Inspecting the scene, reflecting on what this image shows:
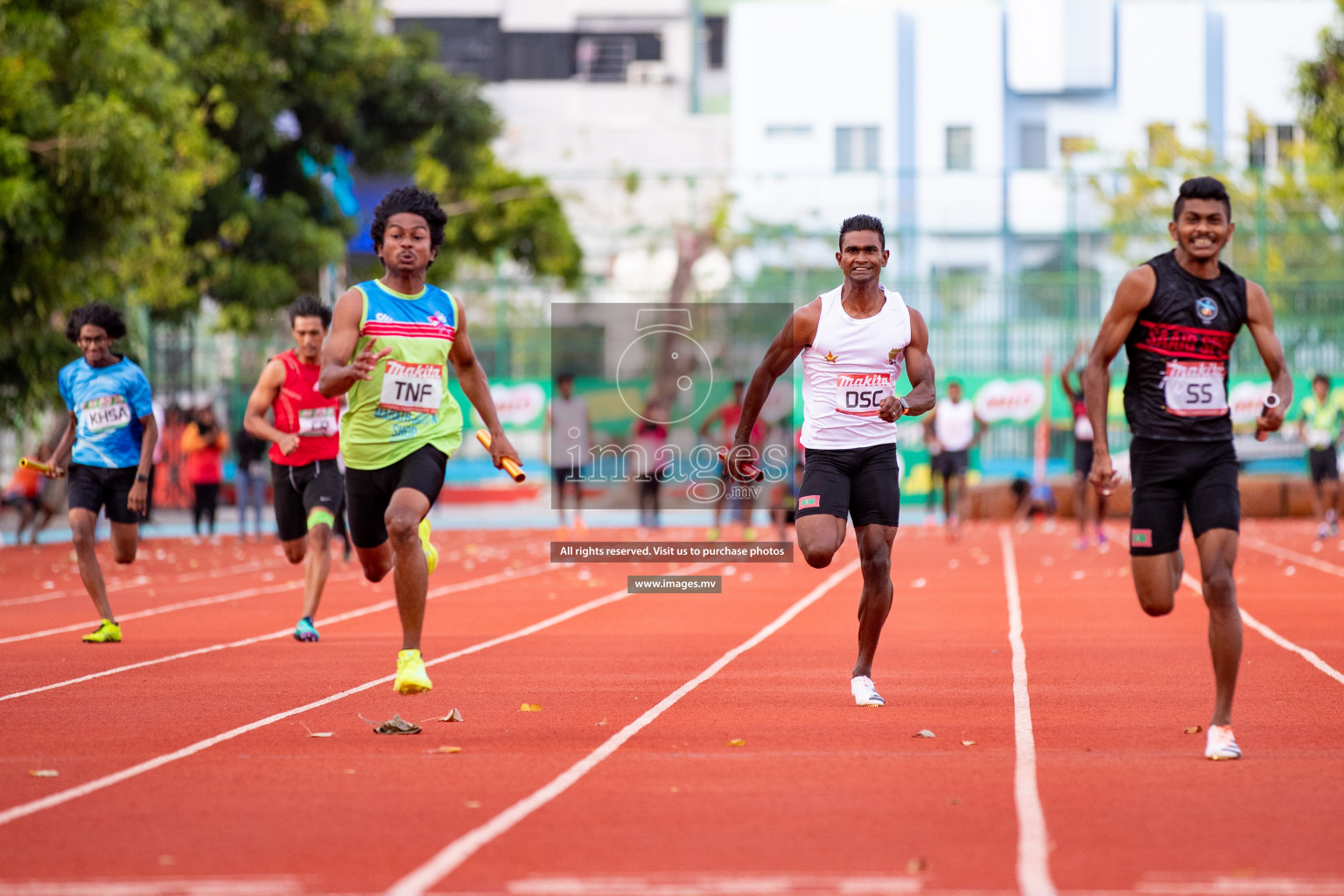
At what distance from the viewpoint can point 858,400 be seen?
344 inches

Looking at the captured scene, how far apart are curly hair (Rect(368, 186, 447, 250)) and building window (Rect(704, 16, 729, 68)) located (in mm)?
63413

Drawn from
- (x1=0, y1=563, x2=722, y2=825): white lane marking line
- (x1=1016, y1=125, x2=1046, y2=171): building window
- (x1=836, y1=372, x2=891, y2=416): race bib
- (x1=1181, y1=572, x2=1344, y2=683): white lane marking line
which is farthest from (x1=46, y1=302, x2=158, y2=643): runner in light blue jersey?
(x1=1016, y1=125, x2=1046, y2=171): building window

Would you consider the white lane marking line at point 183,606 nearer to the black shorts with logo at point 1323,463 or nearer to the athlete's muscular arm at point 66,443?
the athlete's muscular arm at point 66,443

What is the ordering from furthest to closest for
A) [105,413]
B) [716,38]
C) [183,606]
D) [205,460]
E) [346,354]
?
1. [716,38]
2. [205,460]
3. [183,606]
4. [105,413]
5. [346,354]

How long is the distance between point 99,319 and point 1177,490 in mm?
7101

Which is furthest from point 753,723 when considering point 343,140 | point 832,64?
point 832,64

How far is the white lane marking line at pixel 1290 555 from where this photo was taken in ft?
60.5

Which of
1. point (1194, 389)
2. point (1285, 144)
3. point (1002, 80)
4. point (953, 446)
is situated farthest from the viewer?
point (1002, 80)

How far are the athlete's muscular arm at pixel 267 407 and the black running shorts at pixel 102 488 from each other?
87 centimetres

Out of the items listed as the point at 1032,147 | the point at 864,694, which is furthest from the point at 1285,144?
the point at 864,694

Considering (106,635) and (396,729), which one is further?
(106,635)

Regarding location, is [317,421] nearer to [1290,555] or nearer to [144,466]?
[144,466]

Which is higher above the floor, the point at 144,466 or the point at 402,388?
the point at 402,388

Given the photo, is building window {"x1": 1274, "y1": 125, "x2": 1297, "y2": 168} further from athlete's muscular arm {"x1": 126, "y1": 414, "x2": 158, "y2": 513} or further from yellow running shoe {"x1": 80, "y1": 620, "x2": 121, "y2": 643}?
yellow running shoe {"x1": 80, "y1": 620, "x2": 121, "y2": 643}
